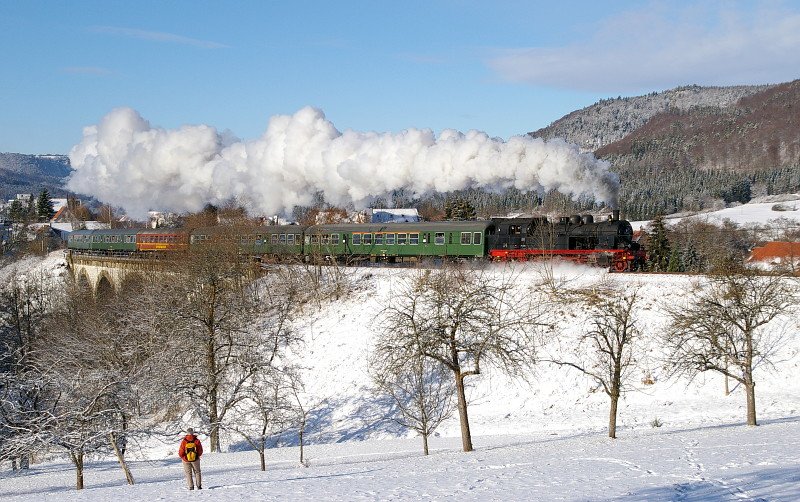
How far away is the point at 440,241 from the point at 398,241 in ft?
10.9

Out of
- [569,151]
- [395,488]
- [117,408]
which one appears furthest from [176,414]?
[569,151]

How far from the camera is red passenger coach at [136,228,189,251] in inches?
2242

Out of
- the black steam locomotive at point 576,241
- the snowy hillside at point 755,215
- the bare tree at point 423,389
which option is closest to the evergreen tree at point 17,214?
the snowy hillside at point 755,215

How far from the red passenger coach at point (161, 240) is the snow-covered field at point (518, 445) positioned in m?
22.4

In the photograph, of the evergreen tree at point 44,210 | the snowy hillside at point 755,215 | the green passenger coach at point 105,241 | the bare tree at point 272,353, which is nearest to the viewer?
the bare tree at point 272,353

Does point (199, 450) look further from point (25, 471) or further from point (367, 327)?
point (367, 327)

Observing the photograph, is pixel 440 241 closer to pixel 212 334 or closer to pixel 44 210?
pixel 212 334

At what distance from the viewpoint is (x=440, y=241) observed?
4203cm

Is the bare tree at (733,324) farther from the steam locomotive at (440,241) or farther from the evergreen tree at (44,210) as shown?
the evergreen tree at (44,210)

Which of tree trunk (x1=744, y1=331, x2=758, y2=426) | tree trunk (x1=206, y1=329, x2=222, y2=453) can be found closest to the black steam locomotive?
tree trunk (x1=744, y1=331, x2=758, y2=426)

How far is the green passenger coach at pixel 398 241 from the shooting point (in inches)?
1602

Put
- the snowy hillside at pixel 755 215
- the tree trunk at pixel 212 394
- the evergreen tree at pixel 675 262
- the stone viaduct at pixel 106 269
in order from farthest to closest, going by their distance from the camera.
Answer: the snowy hillside at pixel 755 215, the stone viaduct at pixel 106 269, the evergreen tree at pixel 675 262, the tree trunk at pixel 212 394

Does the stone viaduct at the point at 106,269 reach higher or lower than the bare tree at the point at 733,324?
higher

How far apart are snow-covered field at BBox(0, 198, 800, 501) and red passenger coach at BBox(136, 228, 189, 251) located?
22.4 m
